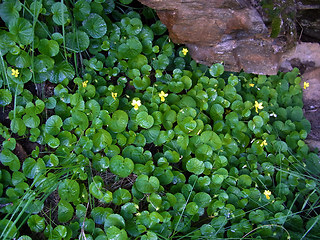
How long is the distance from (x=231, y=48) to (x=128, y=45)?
3.27ft

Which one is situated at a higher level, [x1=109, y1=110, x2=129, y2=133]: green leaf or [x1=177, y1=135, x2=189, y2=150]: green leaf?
[x1=109, y1=110, x2=129, y2=133]: green leaf

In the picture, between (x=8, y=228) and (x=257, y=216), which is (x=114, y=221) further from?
(x=257, y=216)

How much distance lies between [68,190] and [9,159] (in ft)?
1.72

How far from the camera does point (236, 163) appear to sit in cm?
263

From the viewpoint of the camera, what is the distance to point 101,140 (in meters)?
Result: 2.34

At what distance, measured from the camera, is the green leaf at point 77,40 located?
104 inches

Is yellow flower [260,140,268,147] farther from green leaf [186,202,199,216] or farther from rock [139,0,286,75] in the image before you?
green leaf [186,202,199,216]

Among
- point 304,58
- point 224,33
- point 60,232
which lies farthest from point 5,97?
point 304,58

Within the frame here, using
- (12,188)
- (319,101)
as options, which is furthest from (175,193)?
(319,101)

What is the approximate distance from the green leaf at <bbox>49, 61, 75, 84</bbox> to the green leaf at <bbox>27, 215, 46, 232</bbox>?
1.12 meters

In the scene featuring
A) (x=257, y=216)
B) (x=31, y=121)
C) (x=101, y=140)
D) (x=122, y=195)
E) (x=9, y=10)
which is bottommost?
(x=257, y=216)

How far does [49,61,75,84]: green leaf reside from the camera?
2564mm

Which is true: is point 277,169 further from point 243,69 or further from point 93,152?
point 93,152

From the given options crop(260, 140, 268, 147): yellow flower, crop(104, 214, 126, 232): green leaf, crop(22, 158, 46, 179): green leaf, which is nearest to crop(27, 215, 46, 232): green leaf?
crop(22, 158, 46, 179): green leaf
